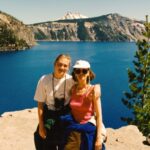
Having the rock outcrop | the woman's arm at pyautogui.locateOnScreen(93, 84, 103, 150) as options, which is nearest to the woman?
Result: the woman's arm at pyautogui.locateOnScreen(93, 84, 103, 150)

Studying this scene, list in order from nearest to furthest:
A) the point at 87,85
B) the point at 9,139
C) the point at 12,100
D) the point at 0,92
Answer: the point at 87,85
the point at 9,139
the point at 12,100
the point at 0,92

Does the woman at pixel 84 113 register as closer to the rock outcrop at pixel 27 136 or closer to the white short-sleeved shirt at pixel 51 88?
the white short-sleeved shirt at pixel 51 88

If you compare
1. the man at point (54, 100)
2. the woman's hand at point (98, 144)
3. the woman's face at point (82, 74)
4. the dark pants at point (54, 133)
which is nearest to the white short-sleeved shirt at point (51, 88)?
the man at point (54, 100)

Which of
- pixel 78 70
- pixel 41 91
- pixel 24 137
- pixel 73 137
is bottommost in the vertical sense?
pixel 24 137

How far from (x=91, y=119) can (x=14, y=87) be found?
287 ft

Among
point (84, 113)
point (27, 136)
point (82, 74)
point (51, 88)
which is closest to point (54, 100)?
point (51, 88)

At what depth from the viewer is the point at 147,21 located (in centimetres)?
4888

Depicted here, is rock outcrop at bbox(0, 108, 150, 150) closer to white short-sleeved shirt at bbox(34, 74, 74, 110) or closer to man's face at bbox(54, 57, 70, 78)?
white short-sleeved shirt at bbox(34, 74, 74, 110)

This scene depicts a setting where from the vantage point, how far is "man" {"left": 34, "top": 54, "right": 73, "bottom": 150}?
8.30 meters

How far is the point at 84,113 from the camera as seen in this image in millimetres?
7871

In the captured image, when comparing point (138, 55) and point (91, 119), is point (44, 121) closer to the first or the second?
point (91, 119)

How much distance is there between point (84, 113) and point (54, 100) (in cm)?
88

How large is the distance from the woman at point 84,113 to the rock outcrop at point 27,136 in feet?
28.4

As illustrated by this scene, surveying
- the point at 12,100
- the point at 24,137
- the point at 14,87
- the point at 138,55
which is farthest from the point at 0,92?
the point at 24,137
